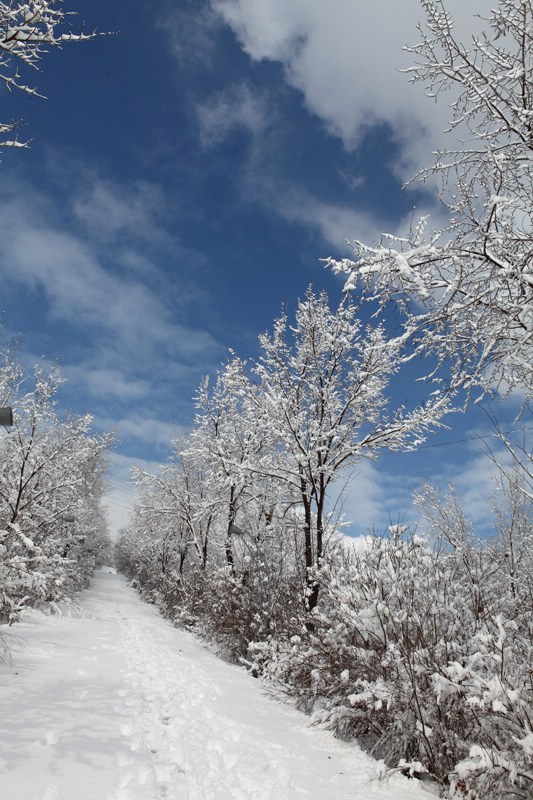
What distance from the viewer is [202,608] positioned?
12.5 meters

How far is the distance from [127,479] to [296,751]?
1410 centimetres

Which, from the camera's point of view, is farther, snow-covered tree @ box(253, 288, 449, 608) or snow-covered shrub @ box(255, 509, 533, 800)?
snow-covered tree @ box(253, 288, 449, 608)

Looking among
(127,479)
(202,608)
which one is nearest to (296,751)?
(202,608)

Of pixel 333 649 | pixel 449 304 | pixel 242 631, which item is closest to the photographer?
pixel 449 304

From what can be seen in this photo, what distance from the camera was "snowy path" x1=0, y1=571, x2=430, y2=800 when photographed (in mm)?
2770

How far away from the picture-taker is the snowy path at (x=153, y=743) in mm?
2770

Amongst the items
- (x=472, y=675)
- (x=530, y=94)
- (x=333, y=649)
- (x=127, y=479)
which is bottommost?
(x=333, y=649)

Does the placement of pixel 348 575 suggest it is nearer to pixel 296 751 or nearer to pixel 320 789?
pixel 296 751

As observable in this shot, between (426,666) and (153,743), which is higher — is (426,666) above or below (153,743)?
above

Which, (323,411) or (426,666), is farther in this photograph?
(323,411)

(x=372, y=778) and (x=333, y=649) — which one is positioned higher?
(x=333, y=649)

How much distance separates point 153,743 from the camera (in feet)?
11.8

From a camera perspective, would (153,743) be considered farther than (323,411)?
No

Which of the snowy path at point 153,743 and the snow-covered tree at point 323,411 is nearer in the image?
the snowy path at point 153,743
